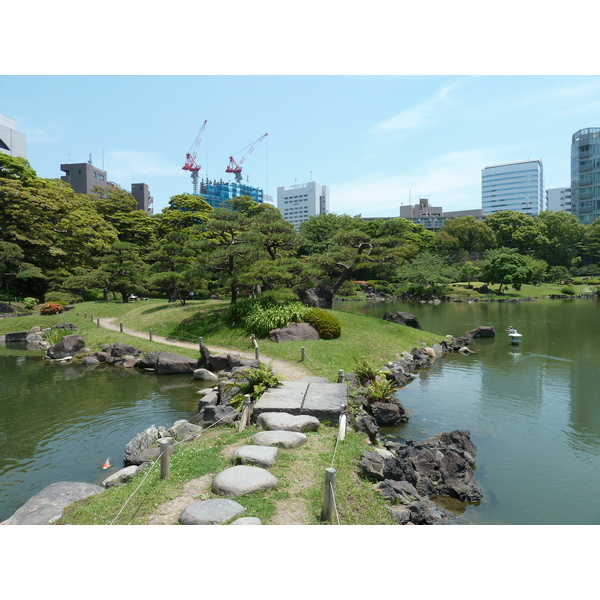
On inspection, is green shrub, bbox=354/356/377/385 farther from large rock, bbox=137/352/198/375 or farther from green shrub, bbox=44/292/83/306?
green shrub, bbox=44/292/83/306

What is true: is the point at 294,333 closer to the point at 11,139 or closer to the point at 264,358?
the point at 264,358

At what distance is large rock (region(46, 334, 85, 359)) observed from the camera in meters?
22.8

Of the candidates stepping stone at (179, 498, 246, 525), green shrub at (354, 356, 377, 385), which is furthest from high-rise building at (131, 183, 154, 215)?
stepping stone at (179, 498, 246, 525)

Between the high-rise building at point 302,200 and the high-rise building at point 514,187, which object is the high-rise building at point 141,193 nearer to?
the high-rise building at point 302,200

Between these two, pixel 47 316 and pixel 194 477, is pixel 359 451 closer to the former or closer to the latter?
pixel 194 477

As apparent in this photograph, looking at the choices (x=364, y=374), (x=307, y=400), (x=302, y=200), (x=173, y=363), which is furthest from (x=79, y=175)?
(x=302, y=200)

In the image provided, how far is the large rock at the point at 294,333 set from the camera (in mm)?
20297

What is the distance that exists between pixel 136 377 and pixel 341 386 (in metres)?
10.7

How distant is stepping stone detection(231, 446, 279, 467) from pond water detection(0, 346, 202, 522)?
390 cm

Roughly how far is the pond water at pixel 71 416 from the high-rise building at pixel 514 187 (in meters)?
163

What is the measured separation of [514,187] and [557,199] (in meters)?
23.7

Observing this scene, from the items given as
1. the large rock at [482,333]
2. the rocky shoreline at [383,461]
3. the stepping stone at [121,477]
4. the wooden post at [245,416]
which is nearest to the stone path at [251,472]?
the wooden post at [245,416]

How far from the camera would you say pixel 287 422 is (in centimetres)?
913

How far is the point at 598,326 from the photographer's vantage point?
32.5 metres
